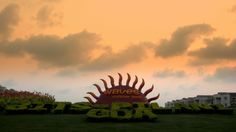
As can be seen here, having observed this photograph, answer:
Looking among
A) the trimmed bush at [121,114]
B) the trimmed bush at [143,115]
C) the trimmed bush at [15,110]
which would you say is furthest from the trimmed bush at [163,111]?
the trimmed bush at [15,110]

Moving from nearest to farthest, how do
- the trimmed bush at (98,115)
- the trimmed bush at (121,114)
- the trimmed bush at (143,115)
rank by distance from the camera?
the trimmed bush at (98,115), the trimmed bush at (121,114), the trimmed bush at (143,115)

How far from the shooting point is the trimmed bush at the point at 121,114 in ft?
135

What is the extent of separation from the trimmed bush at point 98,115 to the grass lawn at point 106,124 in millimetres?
674

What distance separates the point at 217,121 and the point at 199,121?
198 cm

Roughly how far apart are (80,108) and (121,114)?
642 cm

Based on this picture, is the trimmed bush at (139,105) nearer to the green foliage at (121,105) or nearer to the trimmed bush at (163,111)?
the green foliage at (121,105)

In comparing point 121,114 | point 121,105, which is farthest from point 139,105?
point 121,114

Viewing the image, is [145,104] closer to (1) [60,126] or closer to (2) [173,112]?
(2) [173,112]

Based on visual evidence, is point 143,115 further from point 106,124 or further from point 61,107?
point 61,107

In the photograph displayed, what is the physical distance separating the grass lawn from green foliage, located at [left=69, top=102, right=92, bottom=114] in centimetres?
280

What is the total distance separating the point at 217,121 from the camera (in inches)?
1715

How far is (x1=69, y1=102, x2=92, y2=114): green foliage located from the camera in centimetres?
4747

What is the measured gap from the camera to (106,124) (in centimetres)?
3938

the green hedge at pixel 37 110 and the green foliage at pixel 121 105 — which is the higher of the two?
the green foliage at pixel 121 105
